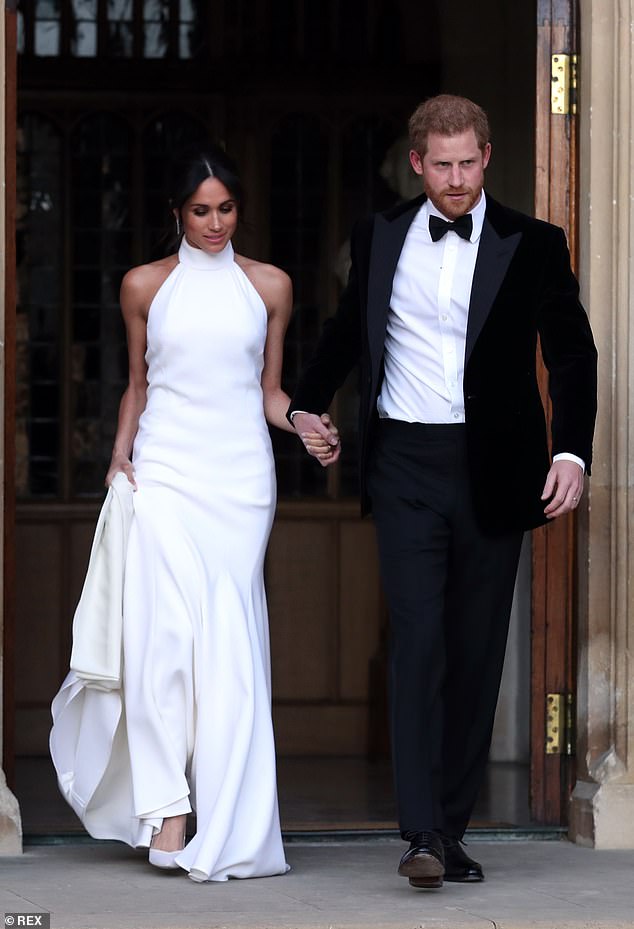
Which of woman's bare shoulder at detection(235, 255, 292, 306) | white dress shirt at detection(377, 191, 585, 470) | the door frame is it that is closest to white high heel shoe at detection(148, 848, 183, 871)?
the door frame

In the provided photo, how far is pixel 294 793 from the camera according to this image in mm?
7898

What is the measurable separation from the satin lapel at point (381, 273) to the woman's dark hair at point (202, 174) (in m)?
0.59

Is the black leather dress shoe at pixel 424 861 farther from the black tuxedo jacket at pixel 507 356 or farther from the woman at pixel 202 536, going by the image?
the black tuxedo jacket at pixel 507 356

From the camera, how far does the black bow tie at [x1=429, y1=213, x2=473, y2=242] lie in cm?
547

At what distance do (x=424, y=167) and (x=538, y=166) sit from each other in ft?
3.96

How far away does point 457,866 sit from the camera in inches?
219

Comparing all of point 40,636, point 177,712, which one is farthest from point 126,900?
point 40,636

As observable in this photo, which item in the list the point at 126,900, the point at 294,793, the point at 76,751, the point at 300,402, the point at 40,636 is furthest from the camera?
the point at 40,636

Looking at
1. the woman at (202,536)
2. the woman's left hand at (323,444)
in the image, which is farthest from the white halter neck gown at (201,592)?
the woman's left hand at (323,444)

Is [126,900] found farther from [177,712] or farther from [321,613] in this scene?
[321,613]

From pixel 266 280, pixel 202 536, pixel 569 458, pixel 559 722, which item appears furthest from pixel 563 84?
pixel 559 722

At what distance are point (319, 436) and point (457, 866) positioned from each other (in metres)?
1.27

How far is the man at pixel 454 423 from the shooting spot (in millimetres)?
5383

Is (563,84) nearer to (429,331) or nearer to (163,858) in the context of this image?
(429,331)
